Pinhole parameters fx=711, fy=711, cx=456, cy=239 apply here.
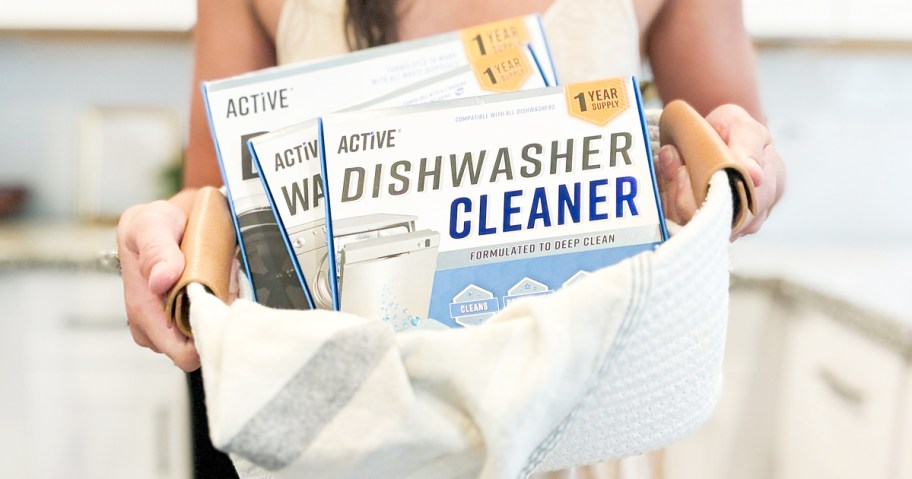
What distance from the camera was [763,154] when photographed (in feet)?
1.35

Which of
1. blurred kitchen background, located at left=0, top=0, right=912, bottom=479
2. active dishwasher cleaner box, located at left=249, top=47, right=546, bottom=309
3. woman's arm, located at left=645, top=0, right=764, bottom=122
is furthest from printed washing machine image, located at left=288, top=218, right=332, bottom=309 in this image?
blurred kitchen background, located at left=0, top=0, right=912, bottom=479

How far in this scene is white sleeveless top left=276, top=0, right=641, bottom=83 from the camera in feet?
1.90

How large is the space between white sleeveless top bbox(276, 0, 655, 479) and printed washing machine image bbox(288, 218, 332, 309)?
0.88ft

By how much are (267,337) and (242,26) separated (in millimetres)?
436

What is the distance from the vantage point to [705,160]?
0.34 m

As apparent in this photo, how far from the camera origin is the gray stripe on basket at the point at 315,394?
256 millimetres

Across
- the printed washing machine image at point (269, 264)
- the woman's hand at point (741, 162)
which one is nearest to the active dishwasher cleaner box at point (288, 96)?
the printed washing machine image at point (269, 264)

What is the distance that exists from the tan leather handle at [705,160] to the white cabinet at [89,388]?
3.61ft

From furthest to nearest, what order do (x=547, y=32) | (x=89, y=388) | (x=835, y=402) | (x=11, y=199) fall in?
1. (x=11, y=199)
2. (x=89, y=388)
3. (x=835, y=402)
4. (x=547, y=32)

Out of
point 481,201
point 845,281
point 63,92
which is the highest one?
point 63,92

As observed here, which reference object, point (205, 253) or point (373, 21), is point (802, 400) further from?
point (205, 253)

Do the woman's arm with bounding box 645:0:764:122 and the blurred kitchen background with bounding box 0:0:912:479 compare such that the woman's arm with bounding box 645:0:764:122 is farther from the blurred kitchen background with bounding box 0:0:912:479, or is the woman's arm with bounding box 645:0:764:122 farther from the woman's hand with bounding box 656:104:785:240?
the blurred kitchen background with bounding box 0:0:912:479

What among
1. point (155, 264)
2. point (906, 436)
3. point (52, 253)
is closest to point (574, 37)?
point (155, 264)

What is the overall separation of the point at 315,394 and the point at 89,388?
46.5 inches
